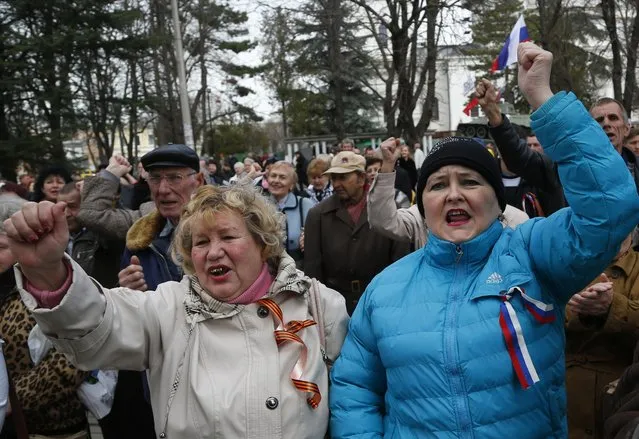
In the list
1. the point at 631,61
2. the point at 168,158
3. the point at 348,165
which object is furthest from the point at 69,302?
the point at 631,61

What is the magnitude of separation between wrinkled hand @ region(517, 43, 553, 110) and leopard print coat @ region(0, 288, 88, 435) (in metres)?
2.47

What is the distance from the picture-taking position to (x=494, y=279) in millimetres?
2324

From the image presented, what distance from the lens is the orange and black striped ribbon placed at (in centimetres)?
249

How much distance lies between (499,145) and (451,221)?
1.68 m

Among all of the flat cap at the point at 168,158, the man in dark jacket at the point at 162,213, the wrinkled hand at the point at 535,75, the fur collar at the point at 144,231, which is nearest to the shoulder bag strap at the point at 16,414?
the man in dark jacket at the point at 162,213

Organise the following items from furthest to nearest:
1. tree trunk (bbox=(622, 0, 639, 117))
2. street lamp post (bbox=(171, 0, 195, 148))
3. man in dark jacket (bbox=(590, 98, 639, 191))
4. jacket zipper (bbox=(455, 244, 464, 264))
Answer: street lamp post (bbox=(171, 0, 195, 148)) → tree trunk (bbox=(622, 0, 639, 117)) → man in dark jacket (bbox=(590, 98, 639, 191)) → jacket zipper (bbox=(455, 244, 464, 264))

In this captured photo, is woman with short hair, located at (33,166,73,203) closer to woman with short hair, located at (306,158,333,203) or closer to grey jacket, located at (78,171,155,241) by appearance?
woman with short hair, located at (306,158,333,203)

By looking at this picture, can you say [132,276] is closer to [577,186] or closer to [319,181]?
[577,186]

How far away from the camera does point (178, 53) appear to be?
18781 mm

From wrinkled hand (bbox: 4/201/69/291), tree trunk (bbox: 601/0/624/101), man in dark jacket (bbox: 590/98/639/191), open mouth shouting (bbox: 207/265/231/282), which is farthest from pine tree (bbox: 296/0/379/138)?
wrinkled hand (bbox: 4/201/69/291)

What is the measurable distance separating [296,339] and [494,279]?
758mm

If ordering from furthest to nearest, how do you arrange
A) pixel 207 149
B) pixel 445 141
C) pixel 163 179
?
1. pixel 207 149
2. pixel 163 179
3. pixel 445 141

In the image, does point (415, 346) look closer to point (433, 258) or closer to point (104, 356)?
point (433, 258)

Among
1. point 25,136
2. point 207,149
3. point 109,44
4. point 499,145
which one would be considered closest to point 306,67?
point 109,44
